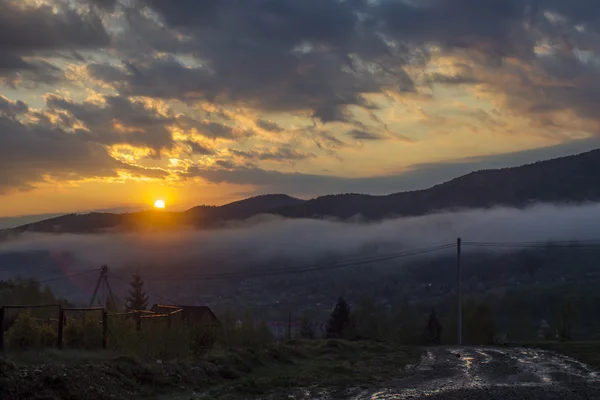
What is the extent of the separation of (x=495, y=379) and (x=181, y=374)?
1210cm

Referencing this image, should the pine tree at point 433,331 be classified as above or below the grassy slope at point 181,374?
below

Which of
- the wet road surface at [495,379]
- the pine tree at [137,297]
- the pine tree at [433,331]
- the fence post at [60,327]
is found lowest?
the pine tree at [433,331]

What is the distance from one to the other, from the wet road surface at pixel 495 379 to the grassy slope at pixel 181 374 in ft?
5.57

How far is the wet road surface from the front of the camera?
66.4 ft

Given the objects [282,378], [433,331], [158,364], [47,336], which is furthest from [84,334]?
[433,331]

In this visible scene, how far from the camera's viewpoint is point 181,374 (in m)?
21.3

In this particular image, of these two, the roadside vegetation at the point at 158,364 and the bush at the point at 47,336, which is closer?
the roadside vegetation at the point at 158,364

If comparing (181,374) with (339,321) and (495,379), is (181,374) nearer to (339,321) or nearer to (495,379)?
(495,379)

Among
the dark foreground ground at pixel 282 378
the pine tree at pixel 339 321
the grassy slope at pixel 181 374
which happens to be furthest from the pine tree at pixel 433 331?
the grassy slope at pixel 181 374

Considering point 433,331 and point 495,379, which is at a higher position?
point 495,379

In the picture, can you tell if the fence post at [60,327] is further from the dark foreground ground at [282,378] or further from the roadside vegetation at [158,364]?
the dark foreground ground at [282,378]

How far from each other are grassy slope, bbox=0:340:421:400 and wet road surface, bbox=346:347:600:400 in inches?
66.8

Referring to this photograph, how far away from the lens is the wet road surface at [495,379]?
66.4 feet

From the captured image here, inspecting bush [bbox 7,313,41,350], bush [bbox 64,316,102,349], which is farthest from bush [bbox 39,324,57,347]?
bush [bbox 64,316,102,349]
